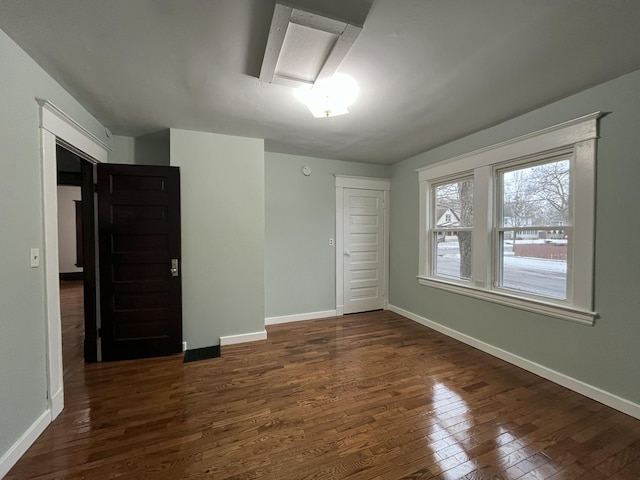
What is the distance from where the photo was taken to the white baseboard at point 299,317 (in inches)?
151

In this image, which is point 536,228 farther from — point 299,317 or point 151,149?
point 151,149

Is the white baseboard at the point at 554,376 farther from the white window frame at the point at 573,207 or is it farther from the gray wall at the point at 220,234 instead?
the gray wall at the point at 220,234

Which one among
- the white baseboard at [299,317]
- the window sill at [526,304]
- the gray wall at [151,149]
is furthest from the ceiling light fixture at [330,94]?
the white baseboard at [299,317]

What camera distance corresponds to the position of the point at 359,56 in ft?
5.64

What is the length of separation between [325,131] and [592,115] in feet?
7.43

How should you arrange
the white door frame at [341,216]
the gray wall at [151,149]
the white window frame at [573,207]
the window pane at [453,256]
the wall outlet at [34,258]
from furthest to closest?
1. the white door frame at [341,216]
2. the window pane at [453,256]
3. the gray wall at [151,149]
4. the white window frame at [573,207]
5. the wall outlet at [34,258]

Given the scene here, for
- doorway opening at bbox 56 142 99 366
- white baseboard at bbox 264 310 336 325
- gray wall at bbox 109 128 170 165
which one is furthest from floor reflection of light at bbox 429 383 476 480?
gray wall at bbox 109 128 170 165

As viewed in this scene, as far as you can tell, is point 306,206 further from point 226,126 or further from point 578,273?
point 578,273

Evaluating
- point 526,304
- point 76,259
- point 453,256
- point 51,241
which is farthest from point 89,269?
point 76,259

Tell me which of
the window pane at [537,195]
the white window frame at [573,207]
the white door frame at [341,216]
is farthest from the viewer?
the white door frame at [341,216]

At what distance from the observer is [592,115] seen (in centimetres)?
209

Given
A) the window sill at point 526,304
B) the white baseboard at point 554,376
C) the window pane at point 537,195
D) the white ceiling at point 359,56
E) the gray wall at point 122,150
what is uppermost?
the white ceiling at point 359,56

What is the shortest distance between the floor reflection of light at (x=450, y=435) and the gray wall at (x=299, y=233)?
7.22 ft

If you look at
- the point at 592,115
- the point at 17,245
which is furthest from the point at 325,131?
the point at 17,245
